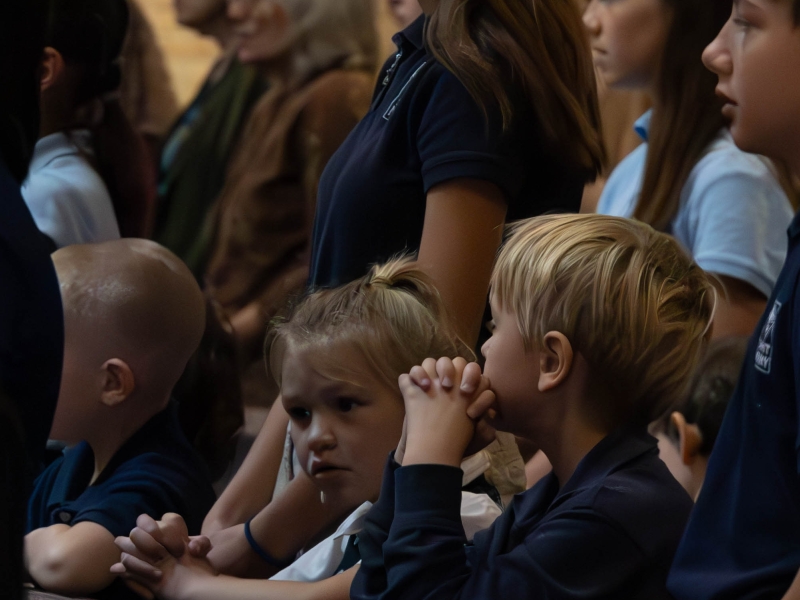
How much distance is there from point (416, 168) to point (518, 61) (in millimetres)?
219

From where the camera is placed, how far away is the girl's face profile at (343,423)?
5.86 feet

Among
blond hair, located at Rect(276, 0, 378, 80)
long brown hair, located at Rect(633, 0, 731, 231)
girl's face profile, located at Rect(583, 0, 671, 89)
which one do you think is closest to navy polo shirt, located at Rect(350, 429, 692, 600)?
long brown hair, located at Rect(633, 0, 731, 231)

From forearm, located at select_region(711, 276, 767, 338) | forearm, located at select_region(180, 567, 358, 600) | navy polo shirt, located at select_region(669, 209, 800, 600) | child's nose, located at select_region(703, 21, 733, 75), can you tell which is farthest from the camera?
forearm, located at select_region(711, 276, 767, 338)

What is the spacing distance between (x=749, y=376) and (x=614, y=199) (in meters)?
1.63

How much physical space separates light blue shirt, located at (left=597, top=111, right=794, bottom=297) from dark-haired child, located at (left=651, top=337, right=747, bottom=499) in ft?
0.77

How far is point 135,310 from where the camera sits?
2291 mm

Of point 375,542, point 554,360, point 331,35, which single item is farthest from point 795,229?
point 331,35

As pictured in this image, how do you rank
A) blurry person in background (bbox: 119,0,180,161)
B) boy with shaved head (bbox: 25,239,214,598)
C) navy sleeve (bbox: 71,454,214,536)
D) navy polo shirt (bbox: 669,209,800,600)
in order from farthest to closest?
blurry person in background (bbox: 119,0,180,161) → boy with shaved head (bbox: 25,239,214,598) → navy sleeve (bbox: 71,454,214,536) → navy polo shirt (bbox: 669,209,800,600)

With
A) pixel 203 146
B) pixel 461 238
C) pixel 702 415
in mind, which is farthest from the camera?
pixel 203 146

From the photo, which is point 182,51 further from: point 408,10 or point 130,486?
point 130,486

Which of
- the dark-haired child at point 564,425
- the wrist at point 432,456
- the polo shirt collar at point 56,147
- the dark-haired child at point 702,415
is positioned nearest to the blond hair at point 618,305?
the dark-haired child at point 564,425

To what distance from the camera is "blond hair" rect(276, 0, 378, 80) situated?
403cm

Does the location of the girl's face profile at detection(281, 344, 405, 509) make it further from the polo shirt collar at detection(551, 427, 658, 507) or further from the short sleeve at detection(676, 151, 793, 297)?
the short sleeve at detection(676, 151, 793, 297)

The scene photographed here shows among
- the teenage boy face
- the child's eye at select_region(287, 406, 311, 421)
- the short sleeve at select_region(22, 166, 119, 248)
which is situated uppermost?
the teenage boy face
